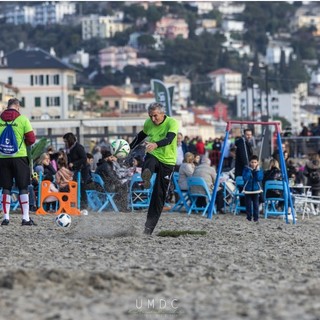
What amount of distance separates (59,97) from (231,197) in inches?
3752

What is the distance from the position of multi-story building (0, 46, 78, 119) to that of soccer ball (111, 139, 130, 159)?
9819 cm

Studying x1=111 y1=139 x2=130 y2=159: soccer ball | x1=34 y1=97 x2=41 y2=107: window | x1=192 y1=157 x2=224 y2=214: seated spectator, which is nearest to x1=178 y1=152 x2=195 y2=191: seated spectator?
x1=192 y1=157 x2=224 y2=214: seated spectator

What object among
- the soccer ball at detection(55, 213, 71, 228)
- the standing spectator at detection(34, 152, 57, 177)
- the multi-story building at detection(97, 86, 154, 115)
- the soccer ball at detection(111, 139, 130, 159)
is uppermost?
the soccer ball at detection(111, 139, 130, 159)

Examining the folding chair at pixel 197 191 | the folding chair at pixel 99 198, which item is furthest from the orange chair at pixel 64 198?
the folding chair at pixel 197 191

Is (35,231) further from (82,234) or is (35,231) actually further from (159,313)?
(159,313)

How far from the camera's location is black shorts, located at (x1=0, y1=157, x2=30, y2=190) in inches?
648

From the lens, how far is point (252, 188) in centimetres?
2105

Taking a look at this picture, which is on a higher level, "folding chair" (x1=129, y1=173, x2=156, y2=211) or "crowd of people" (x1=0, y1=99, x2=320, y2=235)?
"crowd of people" (x1=0, y1=99, x2=320, y2=235)

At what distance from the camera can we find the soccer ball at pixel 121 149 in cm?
1652

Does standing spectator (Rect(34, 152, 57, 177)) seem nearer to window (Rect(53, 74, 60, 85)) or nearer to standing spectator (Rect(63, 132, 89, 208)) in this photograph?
standing spectator (Rect(63, 132, 89, 208))

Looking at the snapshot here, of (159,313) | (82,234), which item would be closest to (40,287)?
(159,313)

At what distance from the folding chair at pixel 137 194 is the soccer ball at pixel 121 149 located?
512cm

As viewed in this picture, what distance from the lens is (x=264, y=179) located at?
22.1 m

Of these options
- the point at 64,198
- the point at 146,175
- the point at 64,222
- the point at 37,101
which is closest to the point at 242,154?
the point at 64,198
